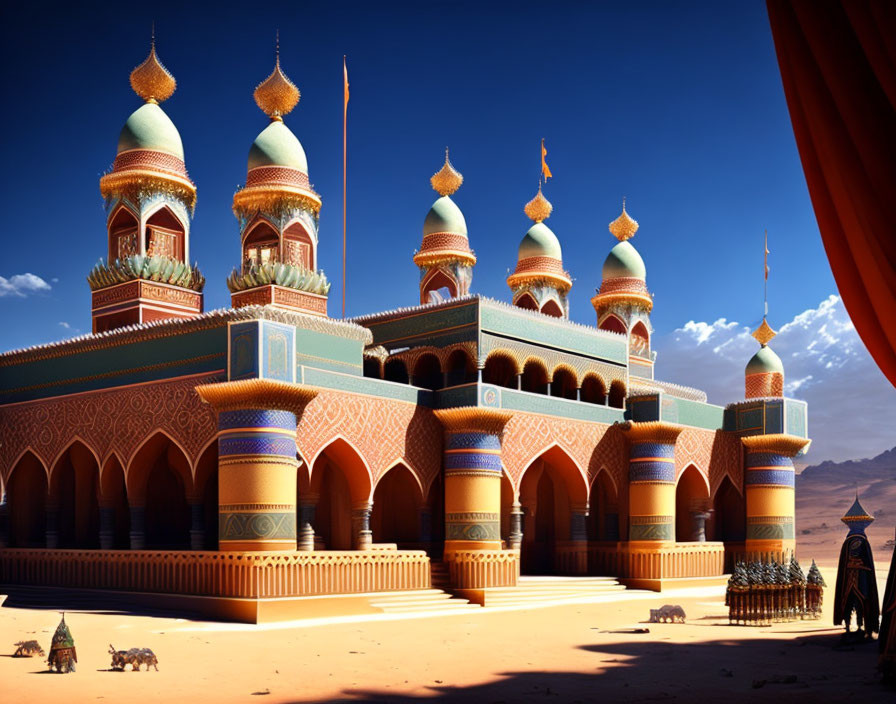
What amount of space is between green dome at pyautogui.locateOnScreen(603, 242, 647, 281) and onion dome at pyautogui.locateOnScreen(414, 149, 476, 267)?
5.09m

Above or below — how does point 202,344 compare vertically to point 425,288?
A: below

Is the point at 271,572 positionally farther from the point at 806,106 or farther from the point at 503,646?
the point at 806,106

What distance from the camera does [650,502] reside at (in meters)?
21.8

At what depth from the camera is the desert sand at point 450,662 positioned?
8766 millimetres

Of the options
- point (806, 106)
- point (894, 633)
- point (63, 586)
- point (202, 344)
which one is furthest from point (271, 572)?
point (806, 106)

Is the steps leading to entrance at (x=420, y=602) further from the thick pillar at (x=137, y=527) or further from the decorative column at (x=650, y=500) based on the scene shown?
the decorative column at (x=650, y=500)

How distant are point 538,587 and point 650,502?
11.8 feet

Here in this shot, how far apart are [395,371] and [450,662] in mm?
11518

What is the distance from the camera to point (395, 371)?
2191 centimetres

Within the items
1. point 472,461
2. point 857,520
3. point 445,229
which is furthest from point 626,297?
point 857,520

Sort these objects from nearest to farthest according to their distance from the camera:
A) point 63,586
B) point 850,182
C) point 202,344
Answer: point 850,182 < point 202,344 < point 63,586

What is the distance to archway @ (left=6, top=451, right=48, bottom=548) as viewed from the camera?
20.6 metres

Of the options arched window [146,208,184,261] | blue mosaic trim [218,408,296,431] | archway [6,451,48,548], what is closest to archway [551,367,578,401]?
blue mosaic trim [218,408,296,431]

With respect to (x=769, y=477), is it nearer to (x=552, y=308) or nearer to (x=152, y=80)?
(x=552, y=308)
